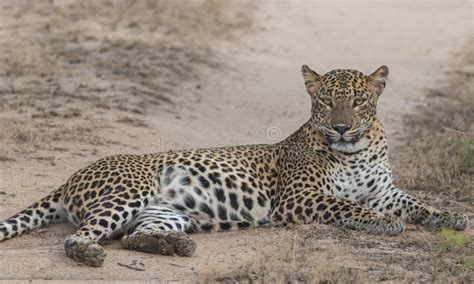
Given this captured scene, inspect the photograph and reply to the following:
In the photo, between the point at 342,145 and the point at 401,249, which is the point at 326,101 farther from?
the point at 401,249

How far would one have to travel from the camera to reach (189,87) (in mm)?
16688

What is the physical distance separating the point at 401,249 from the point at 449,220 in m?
1.05

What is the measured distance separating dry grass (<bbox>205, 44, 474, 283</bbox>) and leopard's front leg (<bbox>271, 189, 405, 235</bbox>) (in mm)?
105

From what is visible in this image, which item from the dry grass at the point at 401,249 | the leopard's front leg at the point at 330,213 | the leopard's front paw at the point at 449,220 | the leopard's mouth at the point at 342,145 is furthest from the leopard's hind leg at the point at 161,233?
the leopard's front paw at the point at 449,220

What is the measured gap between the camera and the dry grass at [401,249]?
24.6 ft

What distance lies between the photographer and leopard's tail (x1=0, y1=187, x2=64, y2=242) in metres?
8.87

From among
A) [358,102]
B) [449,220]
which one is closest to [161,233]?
[358,102]

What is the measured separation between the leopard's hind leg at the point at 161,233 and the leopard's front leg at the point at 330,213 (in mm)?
897

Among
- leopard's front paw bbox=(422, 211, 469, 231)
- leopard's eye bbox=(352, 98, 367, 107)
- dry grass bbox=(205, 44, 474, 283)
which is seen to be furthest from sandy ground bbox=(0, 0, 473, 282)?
leopard's eye bbox=(352, 98, 367, 107)

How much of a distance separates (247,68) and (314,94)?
8959mm

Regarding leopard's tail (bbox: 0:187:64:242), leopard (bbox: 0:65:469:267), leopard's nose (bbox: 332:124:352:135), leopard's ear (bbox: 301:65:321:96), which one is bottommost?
leopard's tail (bbox: 0:187:64:242)

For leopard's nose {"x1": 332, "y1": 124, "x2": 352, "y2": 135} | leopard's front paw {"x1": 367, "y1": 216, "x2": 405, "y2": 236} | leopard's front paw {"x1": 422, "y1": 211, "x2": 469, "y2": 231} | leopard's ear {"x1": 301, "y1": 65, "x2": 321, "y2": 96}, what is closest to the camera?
leopard's front paw {"x1": 367, "y1": 216, "x2": 405, "y2": 236}

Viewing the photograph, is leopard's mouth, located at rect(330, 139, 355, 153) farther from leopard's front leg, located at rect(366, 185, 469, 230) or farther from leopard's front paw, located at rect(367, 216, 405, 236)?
leopard's front paw, located at rect(367, 216, 405, 236)

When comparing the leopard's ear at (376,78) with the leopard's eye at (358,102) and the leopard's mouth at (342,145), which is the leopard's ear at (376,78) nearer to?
the leopard's eye at (358,102)
